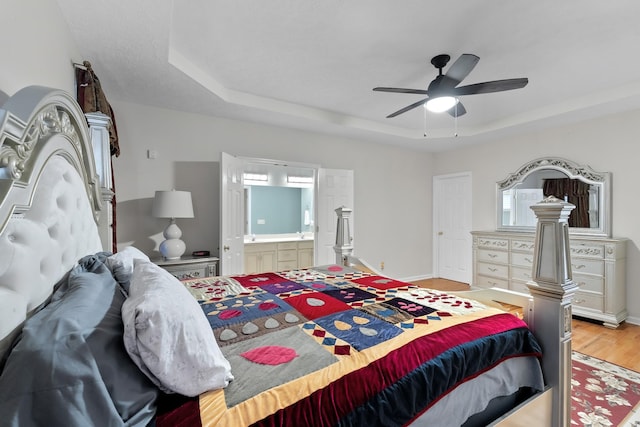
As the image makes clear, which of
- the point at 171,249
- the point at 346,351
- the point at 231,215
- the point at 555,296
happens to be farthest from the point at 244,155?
the point at 555,296

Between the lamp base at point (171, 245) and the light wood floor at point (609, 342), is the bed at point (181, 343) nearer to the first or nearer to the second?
the lamp base at point (171, 245)

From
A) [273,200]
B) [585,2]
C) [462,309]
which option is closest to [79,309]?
[462,309]

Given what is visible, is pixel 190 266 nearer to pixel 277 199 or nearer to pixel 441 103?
pixel 277 199

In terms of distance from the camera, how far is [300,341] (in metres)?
1.19

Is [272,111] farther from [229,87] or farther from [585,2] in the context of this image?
[585,2]

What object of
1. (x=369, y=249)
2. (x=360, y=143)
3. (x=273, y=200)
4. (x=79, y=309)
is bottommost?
(x=369, y=249)

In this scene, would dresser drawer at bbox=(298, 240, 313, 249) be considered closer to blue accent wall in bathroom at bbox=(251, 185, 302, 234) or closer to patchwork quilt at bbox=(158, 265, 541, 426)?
blue accent wall in bathroom at bbox=(251, 185, 302, 234)

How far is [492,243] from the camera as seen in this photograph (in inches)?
170

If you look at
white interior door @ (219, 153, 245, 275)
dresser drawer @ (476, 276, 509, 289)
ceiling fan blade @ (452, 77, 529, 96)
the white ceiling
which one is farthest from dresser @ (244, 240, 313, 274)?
ceiling fan blade @ (452, 77, 529, 96)

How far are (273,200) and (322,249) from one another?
1.61 m

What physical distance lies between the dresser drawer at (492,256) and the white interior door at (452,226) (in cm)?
61

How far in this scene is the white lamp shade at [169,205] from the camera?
295cm

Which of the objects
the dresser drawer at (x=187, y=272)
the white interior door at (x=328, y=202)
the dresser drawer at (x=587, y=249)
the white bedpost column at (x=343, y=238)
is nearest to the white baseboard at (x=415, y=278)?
the white interior door at (x=328, y=202)

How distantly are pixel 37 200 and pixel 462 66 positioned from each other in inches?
97.5
